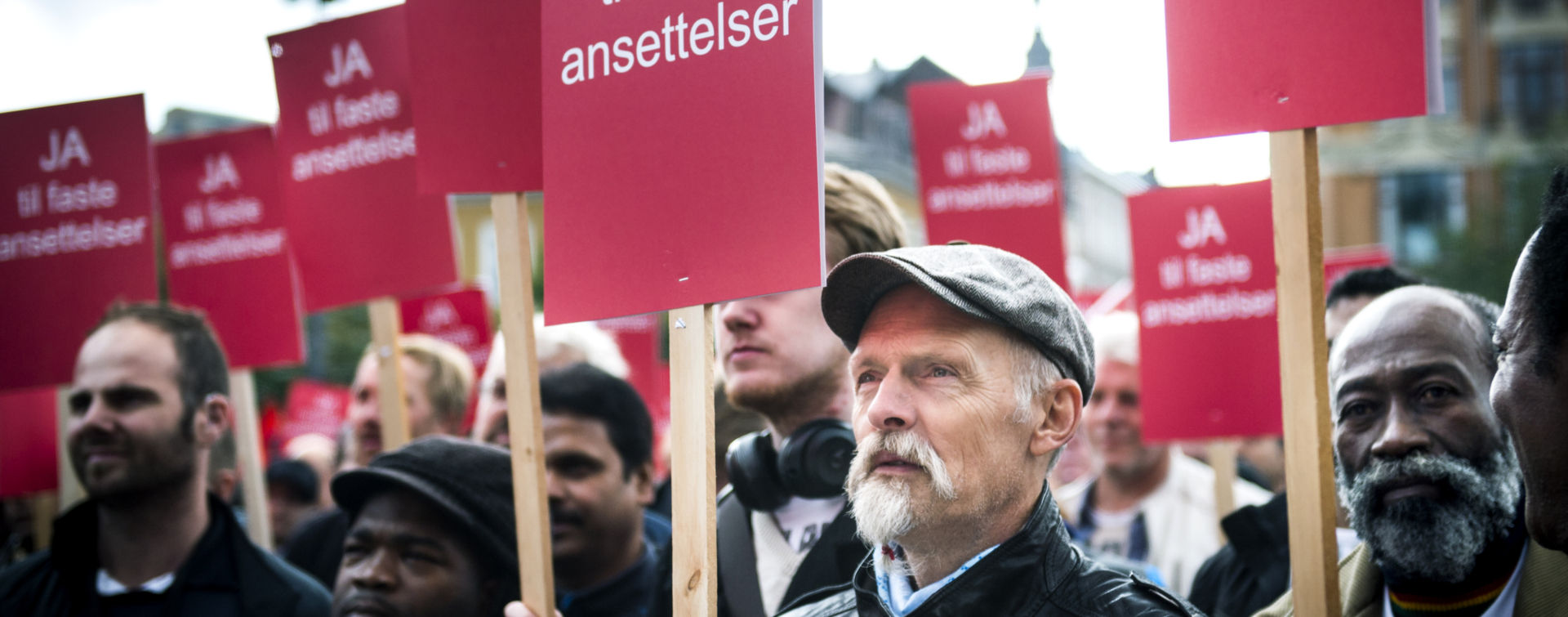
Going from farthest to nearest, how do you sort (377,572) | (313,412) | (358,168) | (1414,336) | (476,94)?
(313,412) < (358,168) < (377,572) < (476,94) < (1414,336)

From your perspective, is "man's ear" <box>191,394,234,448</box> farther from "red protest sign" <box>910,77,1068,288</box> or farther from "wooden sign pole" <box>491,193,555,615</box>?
"red protest sign" <box>910,77,1068,288</box>

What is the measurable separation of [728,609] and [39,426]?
3783 millimetres

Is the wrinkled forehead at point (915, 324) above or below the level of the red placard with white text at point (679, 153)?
below

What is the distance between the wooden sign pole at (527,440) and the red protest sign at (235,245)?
2477 millimetres

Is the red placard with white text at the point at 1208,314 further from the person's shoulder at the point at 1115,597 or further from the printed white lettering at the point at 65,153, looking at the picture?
the printed white lettering at the point at 65,153

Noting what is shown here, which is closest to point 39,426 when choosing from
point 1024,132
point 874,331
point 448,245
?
point 448,245

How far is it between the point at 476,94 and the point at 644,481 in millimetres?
1274

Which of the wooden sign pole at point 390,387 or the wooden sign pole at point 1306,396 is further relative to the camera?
the wooden sign pole at point 390,387

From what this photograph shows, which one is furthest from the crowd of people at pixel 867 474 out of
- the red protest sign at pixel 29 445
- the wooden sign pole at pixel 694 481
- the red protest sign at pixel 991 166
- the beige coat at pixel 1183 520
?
the red protest sign at pixel 991 166

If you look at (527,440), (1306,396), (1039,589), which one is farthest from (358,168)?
(1306,396)

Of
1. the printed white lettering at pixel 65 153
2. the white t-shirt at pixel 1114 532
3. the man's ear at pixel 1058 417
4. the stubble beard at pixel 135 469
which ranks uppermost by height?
the printed white lettering at pixel 65 153

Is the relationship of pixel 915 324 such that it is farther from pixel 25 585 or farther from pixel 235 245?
pixel 235 245

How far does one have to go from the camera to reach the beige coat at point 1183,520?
5.36 meters

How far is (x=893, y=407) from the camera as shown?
7.14 feet
